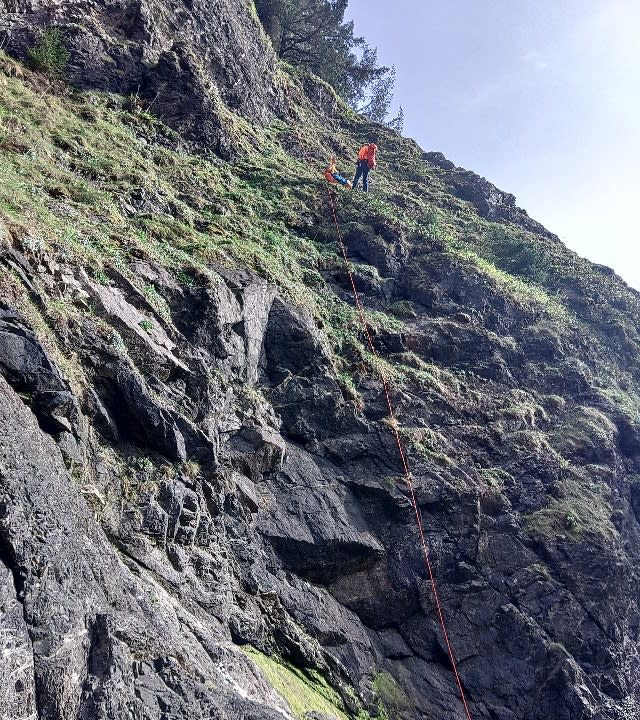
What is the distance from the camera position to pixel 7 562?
468 cm

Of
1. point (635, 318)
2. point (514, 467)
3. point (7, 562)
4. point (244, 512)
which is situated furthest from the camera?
point (635, 318)

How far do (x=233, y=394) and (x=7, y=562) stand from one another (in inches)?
222

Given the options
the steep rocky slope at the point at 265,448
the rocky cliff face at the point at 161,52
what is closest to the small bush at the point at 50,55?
the rocky cliff face at the point at 161,52

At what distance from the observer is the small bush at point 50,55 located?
14812 mm

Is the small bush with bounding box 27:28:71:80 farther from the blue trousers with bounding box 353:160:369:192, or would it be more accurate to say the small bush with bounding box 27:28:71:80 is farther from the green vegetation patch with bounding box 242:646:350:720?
the green vegetation patch with bounding box 242:646:350:720

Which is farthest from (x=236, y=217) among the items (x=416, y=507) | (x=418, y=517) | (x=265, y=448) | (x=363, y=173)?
(x=418, y=517)

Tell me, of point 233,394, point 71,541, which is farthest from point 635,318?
point 71,541

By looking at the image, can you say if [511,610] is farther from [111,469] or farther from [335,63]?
[335,63]

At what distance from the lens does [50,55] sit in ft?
48.8

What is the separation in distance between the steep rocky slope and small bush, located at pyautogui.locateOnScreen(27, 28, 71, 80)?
54 centimetres

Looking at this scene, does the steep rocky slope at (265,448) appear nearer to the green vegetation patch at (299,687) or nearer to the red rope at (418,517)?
the green vegetation patch at (299,687)

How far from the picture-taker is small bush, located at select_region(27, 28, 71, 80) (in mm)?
14812

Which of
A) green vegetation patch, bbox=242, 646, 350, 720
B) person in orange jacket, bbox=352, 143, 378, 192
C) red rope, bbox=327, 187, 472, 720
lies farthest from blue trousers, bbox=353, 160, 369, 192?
green vegetation patch, bbox=242, 646, 350, 720

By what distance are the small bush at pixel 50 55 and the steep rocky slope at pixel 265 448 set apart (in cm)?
54
